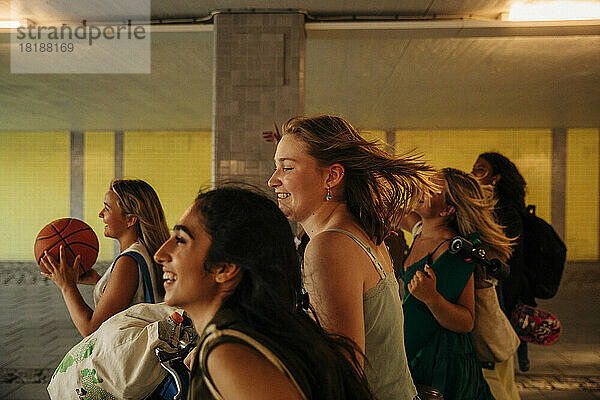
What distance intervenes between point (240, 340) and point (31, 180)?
15688 mm

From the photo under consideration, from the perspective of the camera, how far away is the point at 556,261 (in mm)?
3459

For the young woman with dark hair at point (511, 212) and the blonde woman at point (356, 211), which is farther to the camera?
the young woman with dark hair at point (511, 212)

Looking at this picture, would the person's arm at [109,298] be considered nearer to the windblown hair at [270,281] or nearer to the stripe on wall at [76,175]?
the windblown hair at [270,281]

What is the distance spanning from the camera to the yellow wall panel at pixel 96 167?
48.4 feet

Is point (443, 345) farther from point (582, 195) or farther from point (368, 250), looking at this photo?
point (582, 195)

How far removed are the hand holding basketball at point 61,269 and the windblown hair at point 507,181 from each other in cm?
269

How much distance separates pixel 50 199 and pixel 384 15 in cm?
1299

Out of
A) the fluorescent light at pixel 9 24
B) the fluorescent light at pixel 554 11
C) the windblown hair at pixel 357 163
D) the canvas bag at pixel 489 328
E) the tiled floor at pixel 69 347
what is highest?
the fluorescent light at pixel 554 11

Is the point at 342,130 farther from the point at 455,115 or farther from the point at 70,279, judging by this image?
the point at 455,115

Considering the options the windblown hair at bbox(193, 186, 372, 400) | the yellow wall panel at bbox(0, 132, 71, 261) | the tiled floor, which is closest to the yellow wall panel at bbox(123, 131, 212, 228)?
the yellow wall panel at bbox(0, 132, 71, 261)

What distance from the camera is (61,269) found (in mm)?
2469

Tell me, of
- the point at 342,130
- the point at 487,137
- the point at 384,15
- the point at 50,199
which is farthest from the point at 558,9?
the point at 50,199

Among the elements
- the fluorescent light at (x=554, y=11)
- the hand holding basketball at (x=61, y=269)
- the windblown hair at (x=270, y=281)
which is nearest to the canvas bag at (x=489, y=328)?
the windblown hair at (x=270, y=281)

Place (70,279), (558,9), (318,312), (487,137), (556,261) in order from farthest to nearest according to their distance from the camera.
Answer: (487,137) → (558,9) → (556,261) → (70,279) → (318,312)
